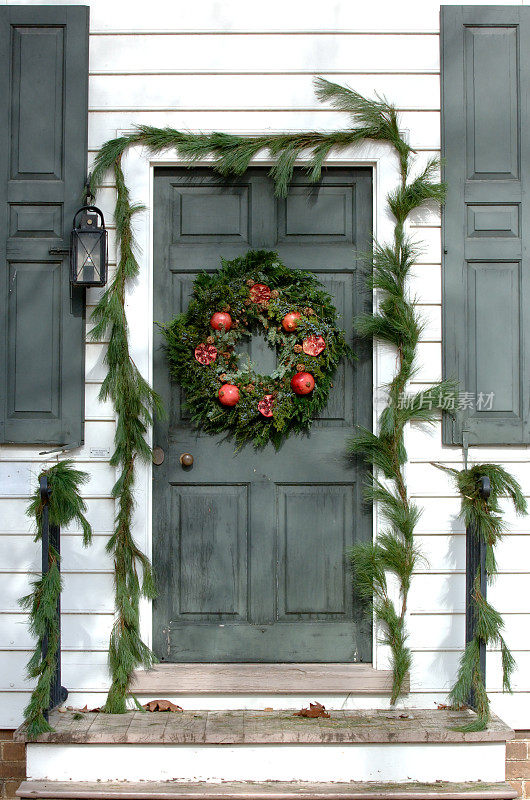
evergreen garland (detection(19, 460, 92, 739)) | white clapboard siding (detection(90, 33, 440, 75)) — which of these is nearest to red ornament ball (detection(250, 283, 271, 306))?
white clapboard siding (detection(90, 33, 440, 75))

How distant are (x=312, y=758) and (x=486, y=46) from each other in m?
2.84

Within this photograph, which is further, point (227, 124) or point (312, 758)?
point (227, 124)

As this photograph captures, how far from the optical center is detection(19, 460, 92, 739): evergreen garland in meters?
2.58

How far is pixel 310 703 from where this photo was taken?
287cm

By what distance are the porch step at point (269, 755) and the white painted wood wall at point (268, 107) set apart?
464 mm

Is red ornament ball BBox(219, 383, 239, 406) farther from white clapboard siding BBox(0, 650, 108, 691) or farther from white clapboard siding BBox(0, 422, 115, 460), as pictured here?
white clapboard siding BBox(0, 650, 108, 691)

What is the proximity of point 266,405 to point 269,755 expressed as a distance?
50.5 inches

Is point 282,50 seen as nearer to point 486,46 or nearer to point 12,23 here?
point 486,46

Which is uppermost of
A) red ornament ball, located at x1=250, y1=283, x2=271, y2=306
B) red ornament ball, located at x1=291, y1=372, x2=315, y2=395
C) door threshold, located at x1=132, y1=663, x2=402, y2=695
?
red ornament ball, located at x1=250, y1=283, x2=271, y2=306

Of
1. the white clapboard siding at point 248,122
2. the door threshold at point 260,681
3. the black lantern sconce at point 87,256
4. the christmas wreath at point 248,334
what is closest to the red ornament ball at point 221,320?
the christmas wreath at point 248,334

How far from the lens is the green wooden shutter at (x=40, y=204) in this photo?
2953mm

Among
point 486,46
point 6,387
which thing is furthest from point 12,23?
point 486,46

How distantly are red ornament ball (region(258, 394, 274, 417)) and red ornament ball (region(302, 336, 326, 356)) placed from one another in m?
0.24

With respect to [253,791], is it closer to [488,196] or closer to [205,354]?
[205,354]
